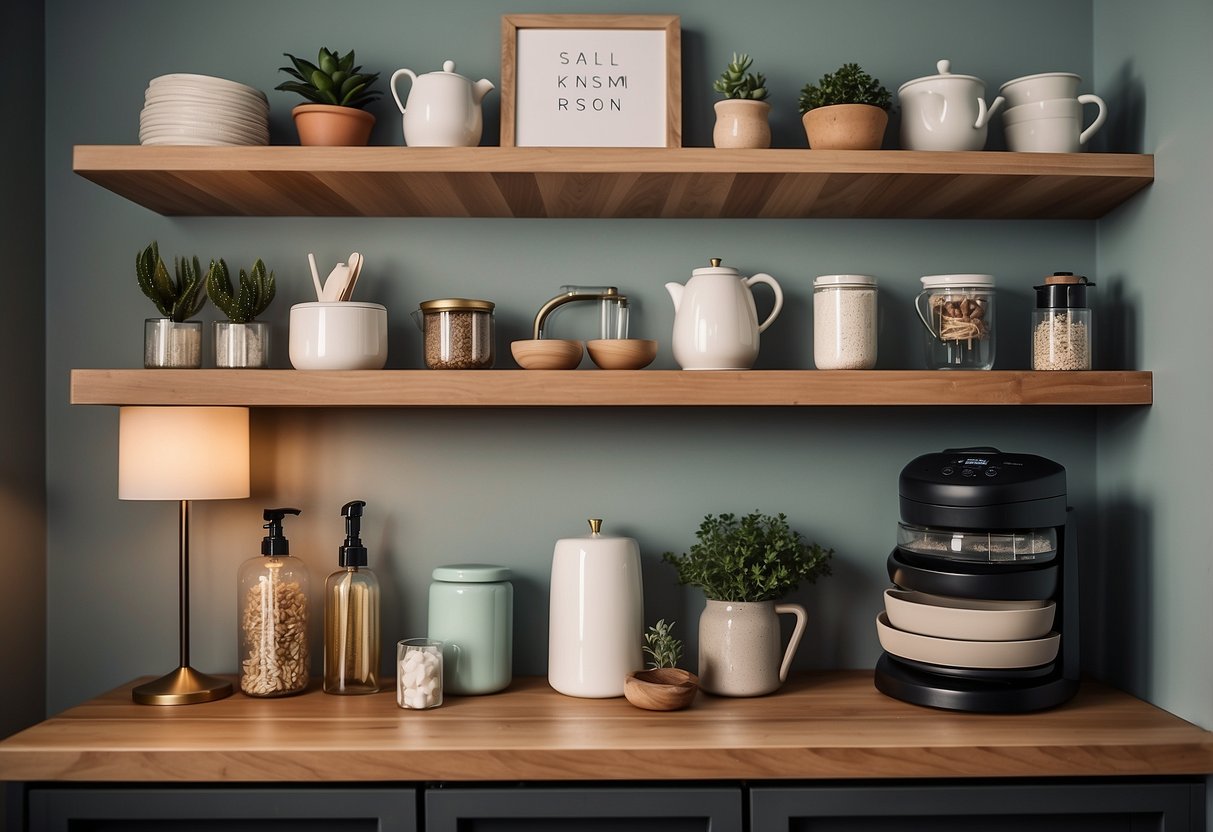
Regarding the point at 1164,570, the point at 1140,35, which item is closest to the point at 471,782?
the point at 1164,570

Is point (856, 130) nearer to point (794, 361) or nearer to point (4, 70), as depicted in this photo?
point (794, 361)

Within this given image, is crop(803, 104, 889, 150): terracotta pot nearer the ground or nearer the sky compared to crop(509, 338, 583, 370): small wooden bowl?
nearer the sky

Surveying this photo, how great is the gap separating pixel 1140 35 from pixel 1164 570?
922 mm

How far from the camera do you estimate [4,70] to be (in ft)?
5.41

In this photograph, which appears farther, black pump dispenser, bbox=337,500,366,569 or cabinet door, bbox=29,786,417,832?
black pump dispenser, bbox=337,500,366,569

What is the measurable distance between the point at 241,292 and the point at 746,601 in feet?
3.46

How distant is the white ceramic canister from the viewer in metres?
1.58

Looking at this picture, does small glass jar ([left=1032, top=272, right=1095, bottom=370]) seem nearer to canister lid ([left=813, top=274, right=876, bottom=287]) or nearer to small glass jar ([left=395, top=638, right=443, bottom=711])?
canister lid ([left=813, top=274, right=876, bottom=287])

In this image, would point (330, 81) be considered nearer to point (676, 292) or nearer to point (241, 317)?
point (241, 317)

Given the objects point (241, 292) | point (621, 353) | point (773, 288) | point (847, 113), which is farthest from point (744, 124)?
point (241, 292)

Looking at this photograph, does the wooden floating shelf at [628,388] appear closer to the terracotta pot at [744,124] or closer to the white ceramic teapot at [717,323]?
the white ceramic teapot at [717,323]

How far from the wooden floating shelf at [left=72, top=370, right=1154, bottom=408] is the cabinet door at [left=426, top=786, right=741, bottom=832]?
599mm

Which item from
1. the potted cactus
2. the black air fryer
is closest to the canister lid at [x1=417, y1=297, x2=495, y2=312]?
the potted cactus

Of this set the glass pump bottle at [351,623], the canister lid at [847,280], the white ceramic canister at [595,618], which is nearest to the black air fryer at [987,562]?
the canister lid at [847,280]
